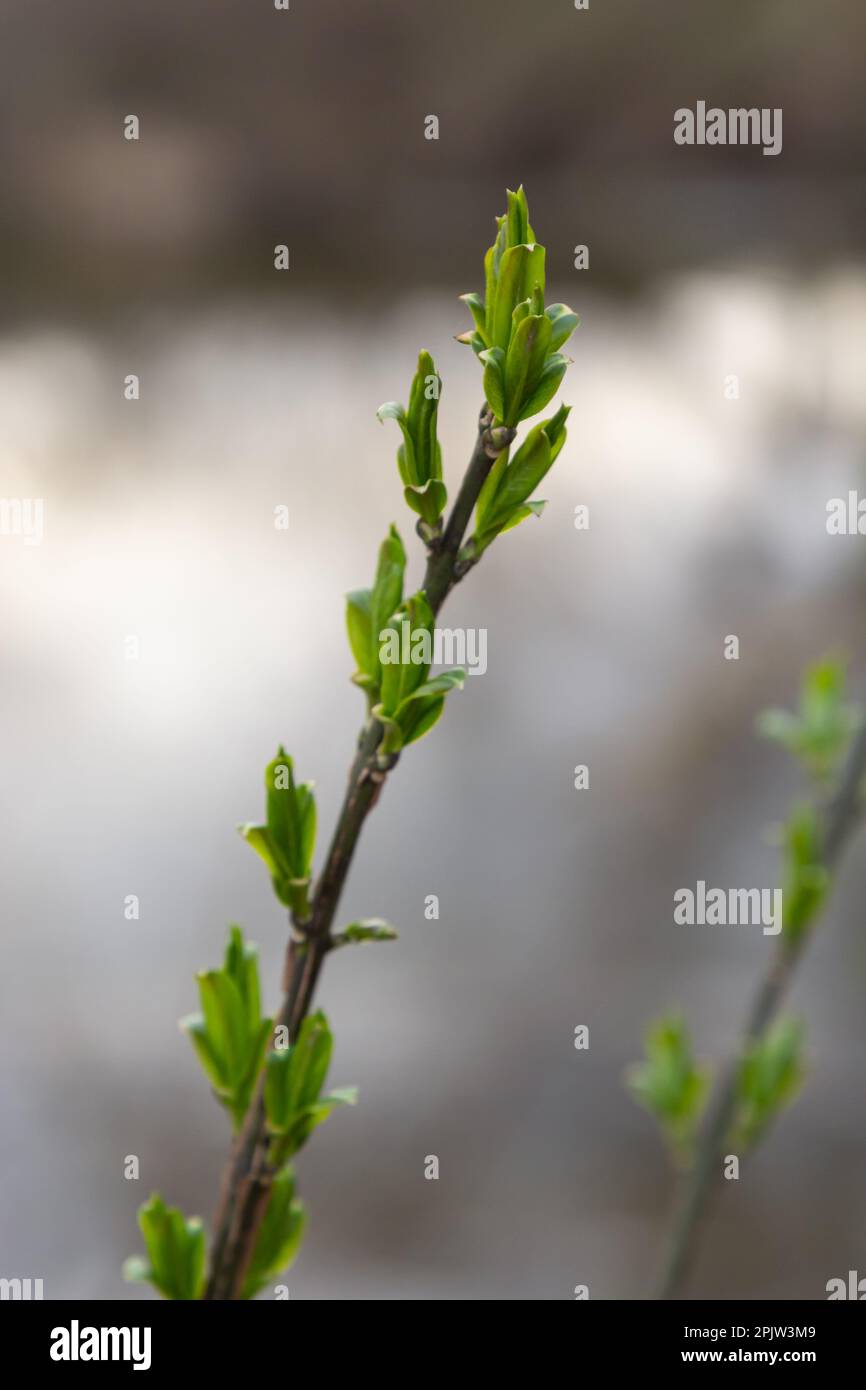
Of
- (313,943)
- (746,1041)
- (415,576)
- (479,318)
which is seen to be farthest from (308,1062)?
(415,576)

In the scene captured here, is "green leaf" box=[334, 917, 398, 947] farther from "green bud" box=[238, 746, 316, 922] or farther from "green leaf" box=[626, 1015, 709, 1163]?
"green leaf" box=[626, 1015, 709, 1163]

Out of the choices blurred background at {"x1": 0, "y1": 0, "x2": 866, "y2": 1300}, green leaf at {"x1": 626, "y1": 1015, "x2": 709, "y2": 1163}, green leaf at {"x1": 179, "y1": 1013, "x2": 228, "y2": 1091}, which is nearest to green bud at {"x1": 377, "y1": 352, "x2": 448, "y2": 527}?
green leaf at {"x1": 179, "y1": 1013, "x2": 228, "y2": 1091}

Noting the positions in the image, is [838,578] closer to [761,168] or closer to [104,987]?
[761,168]

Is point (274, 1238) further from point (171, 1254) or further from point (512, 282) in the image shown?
point (512, 282)

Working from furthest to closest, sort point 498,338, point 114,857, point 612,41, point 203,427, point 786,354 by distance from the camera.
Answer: point 786,354 < point 203,427 < point 612,41 < point 114,857 < point 498,338

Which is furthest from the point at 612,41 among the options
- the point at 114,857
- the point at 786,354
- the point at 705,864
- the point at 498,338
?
the point at 498,338

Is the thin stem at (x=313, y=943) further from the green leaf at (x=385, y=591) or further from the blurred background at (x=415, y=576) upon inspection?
the blurred background at (x=415, y=576)

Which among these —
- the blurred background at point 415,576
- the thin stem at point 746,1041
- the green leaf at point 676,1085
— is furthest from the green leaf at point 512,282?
the blurred background at point 415,576
